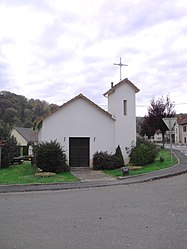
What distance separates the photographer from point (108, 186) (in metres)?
16.4

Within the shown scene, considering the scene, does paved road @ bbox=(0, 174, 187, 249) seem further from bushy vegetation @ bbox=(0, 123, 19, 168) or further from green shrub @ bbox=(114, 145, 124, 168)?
bushy vegetation @ bbox=(0, 123, 19, 168)

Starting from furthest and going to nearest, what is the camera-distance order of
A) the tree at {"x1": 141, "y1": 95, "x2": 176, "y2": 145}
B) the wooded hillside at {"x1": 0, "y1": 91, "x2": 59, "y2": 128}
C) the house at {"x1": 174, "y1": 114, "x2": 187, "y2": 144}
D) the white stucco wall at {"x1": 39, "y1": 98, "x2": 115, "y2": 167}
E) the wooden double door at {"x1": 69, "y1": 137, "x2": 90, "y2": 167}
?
the house at {"x1": 174, "y1": 114, "x2": 187, "y2": 144}
the wooded hillside at {"x1": 0, "y1": 91, "x2": 59, "y2": 128}
the tree at {"x1": 141, "y1": 95, "x2": 176, "y2": 145}
the wooden double door at {"x1": 69, "y1": 137, "x2": 90, "y2": 167}
the white stucco wall at {"x1": 39, "y1": 98, "x2": 115, "y2": 167}

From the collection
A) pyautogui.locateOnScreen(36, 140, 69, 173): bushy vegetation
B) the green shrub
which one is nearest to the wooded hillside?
the green shrub

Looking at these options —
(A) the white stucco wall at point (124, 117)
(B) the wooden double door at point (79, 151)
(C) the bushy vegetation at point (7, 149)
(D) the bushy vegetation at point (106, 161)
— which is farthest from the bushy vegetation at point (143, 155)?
(C) the bushy vegetation at point (7, 149)

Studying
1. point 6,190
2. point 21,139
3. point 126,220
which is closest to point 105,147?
point 6,190

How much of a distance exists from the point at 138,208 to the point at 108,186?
6.37m

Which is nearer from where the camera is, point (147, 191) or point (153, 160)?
point (147, 191)

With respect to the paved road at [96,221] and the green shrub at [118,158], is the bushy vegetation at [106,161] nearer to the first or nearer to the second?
the green shrub at [118,158]

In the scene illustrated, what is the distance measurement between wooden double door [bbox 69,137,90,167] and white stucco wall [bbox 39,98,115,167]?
0.93ft

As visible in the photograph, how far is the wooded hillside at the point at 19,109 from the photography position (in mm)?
71812

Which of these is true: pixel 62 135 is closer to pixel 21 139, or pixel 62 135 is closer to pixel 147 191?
pixel 147 191

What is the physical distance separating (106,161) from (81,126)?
3208 mm

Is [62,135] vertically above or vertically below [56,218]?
above

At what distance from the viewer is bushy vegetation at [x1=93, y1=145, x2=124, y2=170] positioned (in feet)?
83.0
